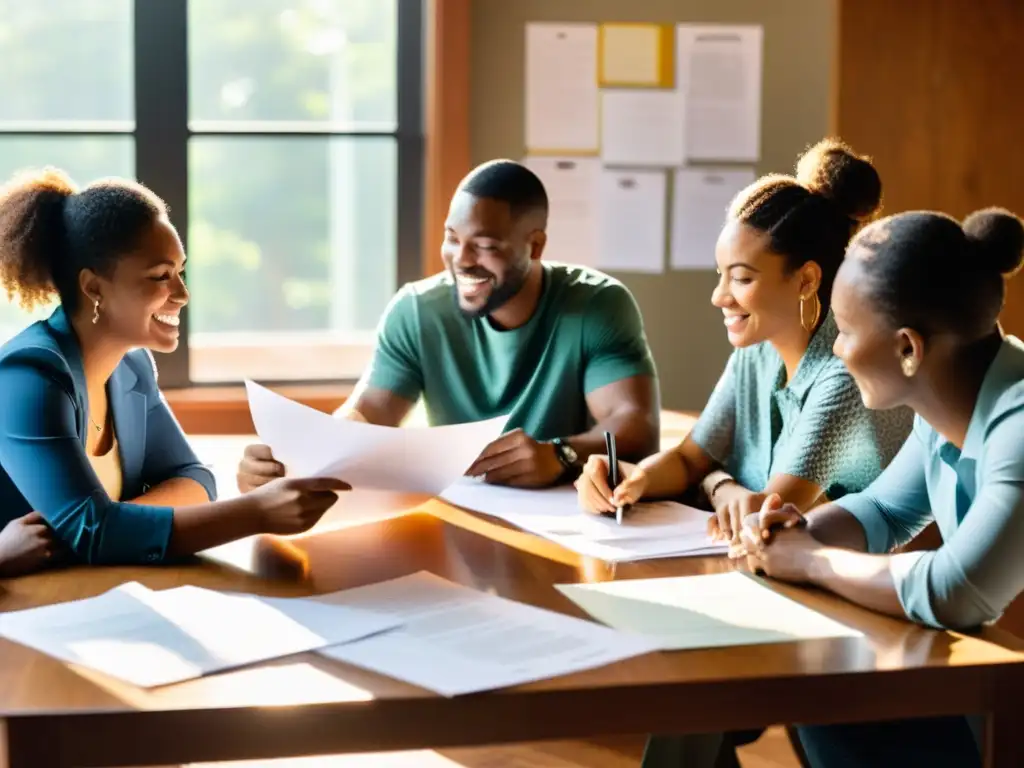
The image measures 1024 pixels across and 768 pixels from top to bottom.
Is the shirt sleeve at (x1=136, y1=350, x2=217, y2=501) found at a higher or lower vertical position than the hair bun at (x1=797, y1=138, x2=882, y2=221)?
lower

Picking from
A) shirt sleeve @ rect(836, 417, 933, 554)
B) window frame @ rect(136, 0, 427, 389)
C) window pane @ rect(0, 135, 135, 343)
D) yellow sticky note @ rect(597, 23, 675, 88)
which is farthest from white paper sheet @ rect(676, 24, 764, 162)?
shirt sleeve @ rect(836, 417, 933, 554)

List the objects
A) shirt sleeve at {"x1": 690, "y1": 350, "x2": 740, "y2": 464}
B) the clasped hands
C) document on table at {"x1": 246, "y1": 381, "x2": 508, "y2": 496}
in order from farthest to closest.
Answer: shirt sleeve at {"x1": 690, "y1": 350, "x2": 740, "y2": 464}
document on table at {"x1": 246, "y1": 381, "x2": 508, "y2": 496}
the clasped hands

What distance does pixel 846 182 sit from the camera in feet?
6.27

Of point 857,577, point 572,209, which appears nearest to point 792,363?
point 857,577

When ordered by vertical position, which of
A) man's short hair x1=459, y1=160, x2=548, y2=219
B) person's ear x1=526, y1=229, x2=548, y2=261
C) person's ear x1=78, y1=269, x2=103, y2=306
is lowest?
person's ear x1=78, y1=269, x2=103, y2=306

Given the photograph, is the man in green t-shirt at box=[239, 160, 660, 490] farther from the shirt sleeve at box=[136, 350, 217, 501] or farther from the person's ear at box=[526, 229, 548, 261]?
the shirt sleeve at box=[136, 350, 217, 501]

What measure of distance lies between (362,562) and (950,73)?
253 cm

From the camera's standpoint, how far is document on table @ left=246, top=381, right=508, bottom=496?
1.57 metres

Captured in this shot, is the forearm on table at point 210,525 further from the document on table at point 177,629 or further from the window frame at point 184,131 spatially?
the window frame at point 184,131

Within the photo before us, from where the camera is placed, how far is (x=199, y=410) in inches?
131

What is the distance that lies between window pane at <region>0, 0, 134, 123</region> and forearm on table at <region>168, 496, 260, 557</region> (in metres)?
2.10

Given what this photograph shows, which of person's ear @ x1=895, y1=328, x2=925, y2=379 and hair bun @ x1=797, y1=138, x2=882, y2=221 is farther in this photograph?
hair bun @ x1=797, y1=138, x2=882, y2=221

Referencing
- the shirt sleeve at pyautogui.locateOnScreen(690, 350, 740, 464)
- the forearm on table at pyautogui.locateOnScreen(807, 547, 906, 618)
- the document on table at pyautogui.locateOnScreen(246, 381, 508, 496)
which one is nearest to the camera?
the forearm on table at pyautogui.locateOnScreen(807, 547, 906, 618)

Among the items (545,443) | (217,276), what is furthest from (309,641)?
(217,276)
